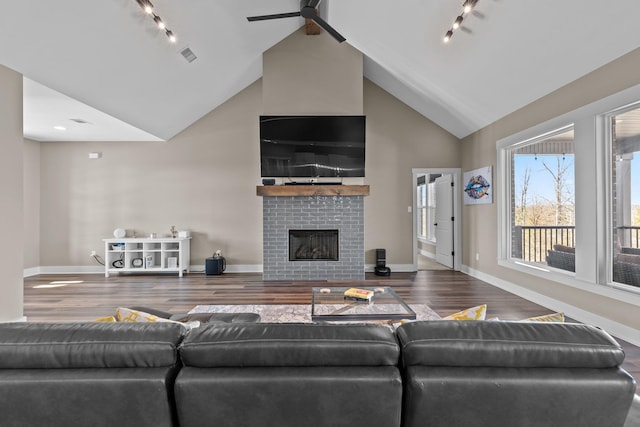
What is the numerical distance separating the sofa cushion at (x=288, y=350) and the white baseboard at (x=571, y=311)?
318cm

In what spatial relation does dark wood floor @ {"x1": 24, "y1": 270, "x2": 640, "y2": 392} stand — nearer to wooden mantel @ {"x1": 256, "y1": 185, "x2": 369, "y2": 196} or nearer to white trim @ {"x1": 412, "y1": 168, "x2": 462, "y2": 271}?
white trim @ {"x1": 412, "y1": 168, "x2": 462, "y2": 271}

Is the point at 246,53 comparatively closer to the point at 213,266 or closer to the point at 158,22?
the point at 158,22

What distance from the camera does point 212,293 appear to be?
4758 millimetres

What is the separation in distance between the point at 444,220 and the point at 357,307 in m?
4.57

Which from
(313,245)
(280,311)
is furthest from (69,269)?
(280,311)

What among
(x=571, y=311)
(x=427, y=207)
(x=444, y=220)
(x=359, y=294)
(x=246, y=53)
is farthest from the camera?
(x=427, y=207)

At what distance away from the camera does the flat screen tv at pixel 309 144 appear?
18.3 feet

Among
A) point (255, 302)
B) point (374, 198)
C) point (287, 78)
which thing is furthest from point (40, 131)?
point (374, 198)

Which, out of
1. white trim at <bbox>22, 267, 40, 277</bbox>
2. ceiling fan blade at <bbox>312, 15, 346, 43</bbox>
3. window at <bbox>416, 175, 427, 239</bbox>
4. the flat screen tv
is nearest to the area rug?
the flat screen tv

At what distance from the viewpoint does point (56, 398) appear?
1.05 metres

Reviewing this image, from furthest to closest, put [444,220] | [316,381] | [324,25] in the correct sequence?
[444,220], [324,25], [316,381]

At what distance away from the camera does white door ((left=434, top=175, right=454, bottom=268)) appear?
6.56 metres

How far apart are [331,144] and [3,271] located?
441 centimetres

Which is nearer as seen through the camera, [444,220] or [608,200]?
[608,200]
